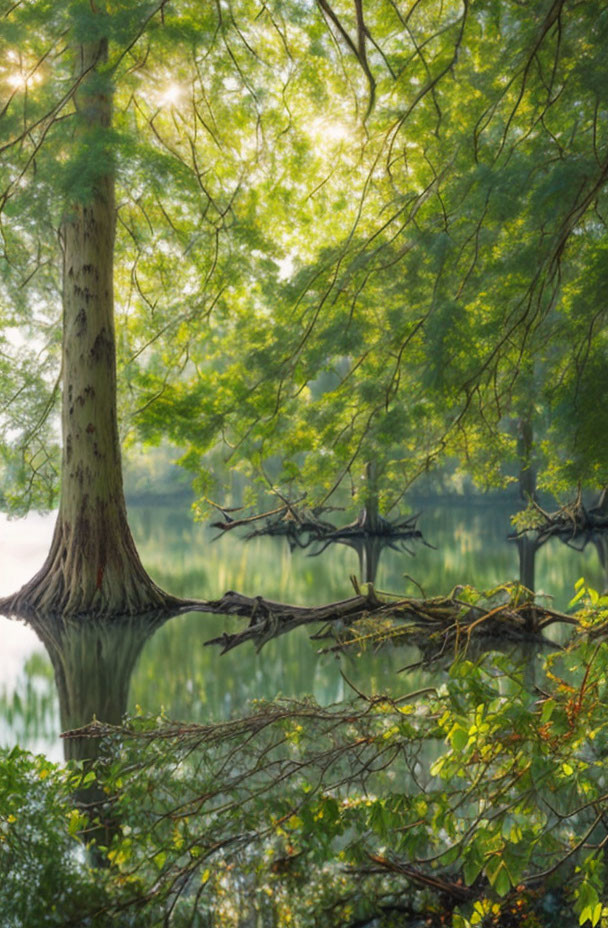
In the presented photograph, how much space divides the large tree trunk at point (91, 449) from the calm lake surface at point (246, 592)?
0.59 m

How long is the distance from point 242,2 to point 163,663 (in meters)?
5.79

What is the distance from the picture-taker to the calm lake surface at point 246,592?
520cm

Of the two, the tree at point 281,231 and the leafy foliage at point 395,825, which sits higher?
the tree at point 281,231

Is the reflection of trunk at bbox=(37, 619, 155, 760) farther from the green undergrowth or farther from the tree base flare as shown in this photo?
the green undergrowth

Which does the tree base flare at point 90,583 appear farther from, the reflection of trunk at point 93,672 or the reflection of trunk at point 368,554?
the reflection of trunk at point 368,554

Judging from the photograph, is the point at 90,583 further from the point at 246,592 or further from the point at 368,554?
the point at 368,554

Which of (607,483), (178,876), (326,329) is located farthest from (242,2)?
(178,876)

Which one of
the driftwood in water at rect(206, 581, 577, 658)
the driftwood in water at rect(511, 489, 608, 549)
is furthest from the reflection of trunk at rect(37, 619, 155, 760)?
the driftwood in water at rect(511, 489, 608, 549)

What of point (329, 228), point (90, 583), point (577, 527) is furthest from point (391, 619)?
point (577, 527)

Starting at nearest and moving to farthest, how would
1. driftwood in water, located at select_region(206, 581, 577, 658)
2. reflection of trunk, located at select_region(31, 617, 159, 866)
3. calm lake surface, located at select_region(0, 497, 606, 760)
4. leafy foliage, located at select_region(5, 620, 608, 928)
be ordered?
leafy foliage, located at select_region(5, 620, 608, 928)
reflection of trunk, located at select_region(31, 617, 159, 866)
calm lake surface, located at select_region(0, 497, 606, 760)
driftwood in water, located at select_region(206, 581, 577, 658)

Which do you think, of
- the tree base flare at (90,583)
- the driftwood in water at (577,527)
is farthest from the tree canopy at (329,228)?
the driftwood in water at (577,527)

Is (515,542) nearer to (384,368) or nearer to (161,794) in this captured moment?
(384,368)

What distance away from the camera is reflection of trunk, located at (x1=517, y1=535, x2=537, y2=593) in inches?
439

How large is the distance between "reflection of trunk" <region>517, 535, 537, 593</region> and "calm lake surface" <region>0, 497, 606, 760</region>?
14 centimetres
